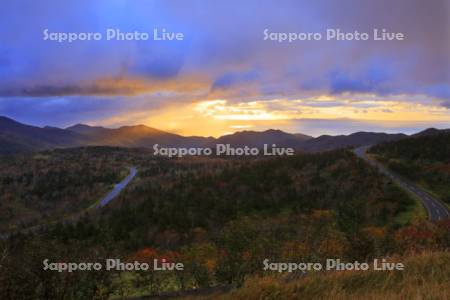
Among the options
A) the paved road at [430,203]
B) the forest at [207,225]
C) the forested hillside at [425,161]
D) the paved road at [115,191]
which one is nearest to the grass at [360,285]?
the forest at [207,225]

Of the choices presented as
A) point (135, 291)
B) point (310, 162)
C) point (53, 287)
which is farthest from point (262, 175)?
point (53, 287)

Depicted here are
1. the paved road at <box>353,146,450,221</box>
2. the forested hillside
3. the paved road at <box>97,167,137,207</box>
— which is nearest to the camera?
the paved road at <box>353,146,450,221</box>

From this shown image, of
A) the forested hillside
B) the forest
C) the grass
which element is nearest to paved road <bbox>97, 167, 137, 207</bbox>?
the forest

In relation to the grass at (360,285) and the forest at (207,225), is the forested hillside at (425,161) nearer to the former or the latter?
the forest at (207,225)

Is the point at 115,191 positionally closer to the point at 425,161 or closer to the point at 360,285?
the point at 425,161

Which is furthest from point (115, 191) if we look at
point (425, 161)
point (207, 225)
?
point (425, 161)

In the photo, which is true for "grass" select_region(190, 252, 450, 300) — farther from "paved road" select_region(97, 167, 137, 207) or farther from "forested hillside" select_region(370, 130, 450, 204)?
"paved road" select_region(97, 167, 137, 207)

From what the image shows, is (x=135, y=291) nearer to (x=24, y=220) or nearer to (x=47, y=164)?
(x=24, y=220)

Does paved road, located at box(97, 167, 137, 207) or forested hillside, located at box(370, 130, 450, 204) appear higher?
forested hillside, located at box(370, 130, 450, 204)
